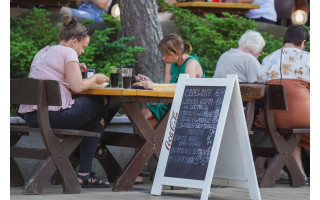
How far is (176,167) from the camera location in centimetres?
568


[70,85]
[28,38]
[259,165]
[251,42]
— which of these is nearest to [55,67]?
[70,85]

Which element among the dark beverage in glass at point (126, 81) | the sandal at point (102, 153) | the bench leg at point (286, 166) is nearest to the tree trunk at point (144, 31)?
the sandal at point (102, 153)

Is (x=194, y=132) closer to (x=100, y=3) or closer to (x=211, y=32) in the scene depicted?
(x=211, y=32)

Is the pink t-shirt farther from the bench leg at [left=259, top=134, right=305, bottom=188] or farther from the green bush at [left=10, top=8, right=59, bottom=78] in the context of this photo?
the green bush at [left=10, top=8, right=59, bottom=78]

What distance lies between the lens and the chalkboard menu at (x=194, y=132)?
5.52m

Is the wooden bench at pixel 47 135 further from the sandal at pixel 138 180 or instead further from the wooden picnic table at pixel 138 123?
the sandal at pixel 138 180

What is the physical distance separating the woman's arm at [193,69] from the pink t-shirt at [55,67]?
A: 134 centimetres

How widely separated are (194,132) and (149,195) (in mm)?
669

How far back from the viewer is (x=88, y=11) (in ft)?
34.6

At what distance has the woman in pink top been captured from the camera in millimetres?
5785

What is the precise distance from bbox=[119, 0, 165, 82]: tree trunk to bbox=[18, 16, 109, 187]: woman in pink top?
248 centimetres

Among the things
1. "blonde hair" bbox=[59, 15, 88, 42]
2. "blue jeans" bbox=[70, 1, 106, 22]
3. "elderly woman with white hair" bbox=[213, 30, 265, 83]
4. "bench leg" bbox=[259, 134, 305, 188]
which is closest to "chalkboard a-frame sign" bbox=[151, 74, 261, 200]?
"blonde hair" bbox=[59, 15, 88, 42]
